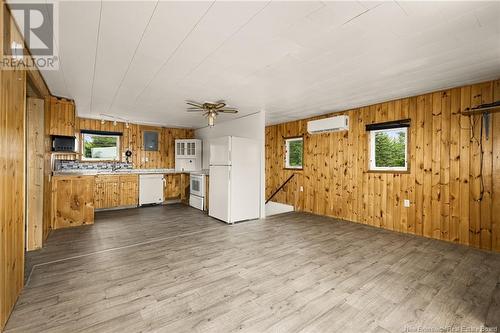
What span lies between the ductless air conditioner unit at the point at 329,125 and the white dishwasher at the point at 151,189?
177 inches

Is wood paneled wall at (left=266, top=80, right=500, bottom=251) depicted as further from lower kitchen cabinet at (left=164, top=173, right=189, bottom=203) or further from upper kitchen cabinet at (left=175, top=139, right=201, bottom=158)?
lower kitchen cabinet at (left=164, top=173, right=189, bottom=203)

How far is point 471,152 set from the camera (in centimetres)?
342

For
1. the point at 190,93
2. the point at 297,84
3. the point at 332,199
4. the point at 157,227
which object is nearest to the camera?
the point at 297,84

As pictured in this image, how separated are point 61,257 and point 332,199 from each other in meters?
4.98

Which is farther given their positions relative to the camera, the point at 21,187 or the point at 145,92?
the point at 145,92

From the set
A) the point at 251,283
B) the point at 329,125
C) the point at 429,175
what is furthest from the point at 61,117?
the point at 429,175

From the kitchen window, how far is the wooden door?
5.68 metres

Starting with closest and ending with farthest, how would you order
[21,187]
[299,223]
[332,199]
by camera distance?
[21,187] → [299,223] → [332,199]

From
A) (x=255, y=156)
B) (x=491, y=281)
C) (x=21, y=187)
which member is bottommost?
(x=491, y=281)

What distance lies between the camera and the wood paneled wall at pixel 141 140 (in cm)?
626

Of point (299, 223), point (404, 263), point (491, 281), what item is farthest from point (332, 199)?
point (491, 281)

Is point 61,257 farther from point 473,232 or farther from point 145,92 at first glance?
point 473,232

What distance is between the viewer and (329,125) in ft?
16.8

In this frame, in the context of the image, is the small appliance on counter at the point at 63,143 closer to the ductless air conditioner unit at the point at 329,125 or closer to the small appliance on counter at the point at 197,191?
the small appliance on counter at the point at 197,191
